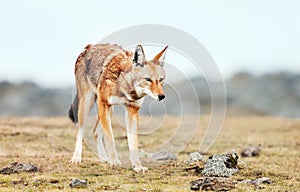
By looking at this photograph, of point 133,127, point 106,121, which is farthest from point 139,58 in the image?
point 106,121

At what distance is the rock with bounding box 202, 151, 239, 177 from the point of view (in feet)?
66.0

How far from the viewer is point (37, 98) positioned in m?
147

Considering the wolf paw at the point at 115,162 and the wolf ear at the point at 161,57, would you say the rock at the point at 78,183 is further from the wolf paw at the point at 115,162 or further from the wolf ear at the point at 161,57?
the wolf ear at the point at 161,57

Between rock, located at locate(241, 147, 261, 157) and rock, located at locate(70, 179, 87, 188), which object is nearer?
rock, located at locate(70, 179, 87, 188)

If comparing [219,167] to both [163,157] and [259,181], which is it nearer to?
[259,181]

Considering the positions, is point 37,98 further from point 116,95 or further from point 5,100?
point 116,95

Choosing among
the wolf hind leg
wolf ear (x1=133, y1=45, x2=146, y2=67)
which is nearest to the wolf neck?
wolf ear (x1=133, y1=45, x2=146, y2=67)

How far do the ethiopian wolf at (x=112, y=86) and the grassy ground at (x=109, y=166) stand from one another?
41.7 inches

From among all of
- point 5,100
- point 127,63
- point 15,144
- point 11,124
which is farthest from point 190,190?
point 5,100

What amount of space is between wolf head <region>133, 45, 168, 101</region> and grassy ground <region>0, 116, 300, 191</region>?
3056 mm

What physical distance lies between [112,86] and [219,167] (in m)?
4.91

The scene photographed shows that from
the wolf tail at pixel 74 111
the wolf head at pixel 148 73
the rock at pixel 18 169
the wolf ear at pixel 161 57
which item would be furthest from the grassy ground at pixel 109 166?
the wolf ear at pixel 161 57

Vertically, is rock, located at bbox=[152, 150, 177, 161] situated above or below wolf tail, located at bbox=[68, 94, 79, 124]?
below

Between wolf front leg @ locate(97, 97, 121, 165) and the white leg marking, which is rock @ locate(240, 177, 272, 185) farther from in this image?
the white leg marking
